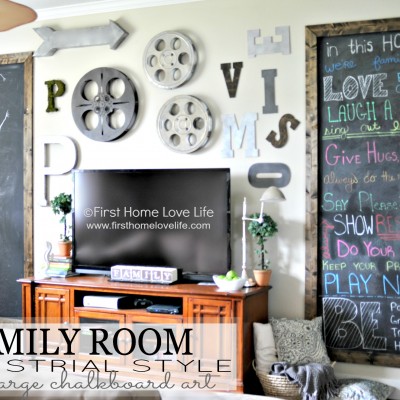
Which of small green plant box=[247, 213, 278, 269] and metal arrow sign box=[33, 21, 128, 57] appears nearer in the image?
small green plant box=[247, 213, 278, 269]

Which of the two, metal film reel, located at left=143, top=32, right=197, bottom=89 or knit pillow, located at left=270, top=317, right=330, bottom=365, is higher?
metal film reel, located at left=143, top=32, right=197, bottom=89

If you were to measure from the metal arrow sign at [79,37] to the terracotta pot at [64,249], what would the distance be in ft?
5.05

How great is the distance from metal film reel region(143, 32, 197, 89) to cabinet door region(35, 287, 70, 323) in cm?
168

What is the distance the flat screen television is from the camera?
4332 mm

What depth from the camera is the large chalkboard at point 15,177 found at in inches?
203

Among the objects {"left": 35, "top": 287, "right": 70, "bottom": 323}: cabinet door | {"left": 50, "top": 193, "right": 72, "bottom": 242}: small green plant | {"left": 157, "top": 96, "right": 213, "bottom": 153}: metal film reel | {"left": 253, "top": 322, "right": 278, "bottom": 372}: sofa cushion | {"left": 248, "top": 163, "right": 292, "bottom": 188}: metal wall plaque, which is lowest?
{"left": 253, "top": 322, "right": 278, "bottom": 372}: sofa cushion

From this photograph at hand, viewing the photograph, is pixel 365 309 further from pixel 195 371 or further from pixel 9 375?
pixel 9 375

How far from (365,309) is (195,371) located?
1.18 meters

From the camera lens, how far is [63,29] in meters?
5.06

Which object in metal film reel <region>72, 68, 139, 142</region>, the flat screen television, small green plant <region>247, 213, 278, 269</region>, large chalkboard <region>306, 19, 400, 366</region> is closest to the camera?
large chalkboard <region>306, 19, 400, 366</region>

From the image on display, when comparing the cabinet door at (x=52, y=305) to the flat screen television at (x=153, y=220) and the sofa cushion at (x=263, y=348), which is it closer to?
the flat screen television at (x=153, y=220)

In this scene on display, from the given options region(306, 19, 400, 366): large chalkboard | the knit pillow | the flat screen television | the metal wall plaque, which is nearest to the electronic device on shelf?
the flat screen television

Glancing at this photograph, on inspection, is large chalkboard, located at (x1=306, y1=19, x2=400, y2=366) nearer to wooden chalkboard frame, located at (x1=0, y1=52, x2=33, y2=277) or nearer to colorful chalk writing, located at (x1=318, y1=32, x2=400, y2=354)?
colorful chalk writing, located at (x1=318, y1=32, x2=400, y2=354)

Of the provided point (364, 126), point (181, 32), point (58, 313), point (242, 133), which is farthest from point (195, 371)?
point (181, 32)
